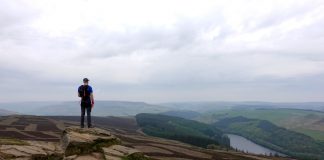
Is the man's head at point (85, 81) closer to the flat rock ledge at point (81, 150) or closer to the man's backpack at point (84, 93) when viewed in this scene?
the man's backpack at point (84, 93)

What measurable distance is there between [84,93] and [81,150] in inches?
270

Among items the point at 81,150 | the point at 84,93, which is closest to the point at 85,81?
the point at 84,93

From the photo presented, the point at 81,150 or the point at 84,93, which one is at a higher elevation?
the point at 84,93

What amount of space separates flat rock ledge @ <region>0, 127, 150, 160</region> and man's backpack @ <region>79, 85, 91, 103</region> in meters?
3.22

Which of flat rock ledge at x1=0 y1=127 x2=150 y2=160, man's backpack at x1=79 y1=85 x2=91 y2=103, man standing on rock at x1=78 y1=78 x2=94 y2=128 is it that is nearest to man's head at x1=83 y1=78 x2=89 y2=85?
man standing on rock at x1=78 y1=78 x2=94 y2=128

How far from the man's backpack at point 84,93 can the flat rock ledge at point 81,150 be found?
10.6 feet

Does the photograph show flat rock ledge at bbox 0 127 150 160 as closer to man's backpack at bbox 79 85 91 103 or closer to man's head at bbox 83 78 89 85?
man's backpack at bbox 79 85 91 103

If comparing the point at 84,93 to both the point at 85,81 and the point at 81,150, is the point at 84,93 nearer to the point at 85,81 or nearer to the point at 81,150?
the point at 85,81

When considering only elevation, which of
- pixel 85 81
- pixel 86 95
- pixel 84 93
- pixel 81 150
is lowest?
pixel 81 150

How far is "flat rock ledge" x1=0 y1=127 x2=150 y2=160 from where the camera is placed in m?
28.6

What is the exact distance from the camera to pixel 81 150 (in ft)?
95.7

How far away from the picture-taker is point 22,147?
33562mm

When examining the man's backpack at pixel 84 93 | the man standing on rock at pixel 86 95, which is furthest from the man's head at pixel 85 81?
the man's backpack at pixel 84 93

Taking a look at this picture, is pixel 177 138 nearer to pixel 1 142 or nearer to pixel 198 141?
pixel 198 141
